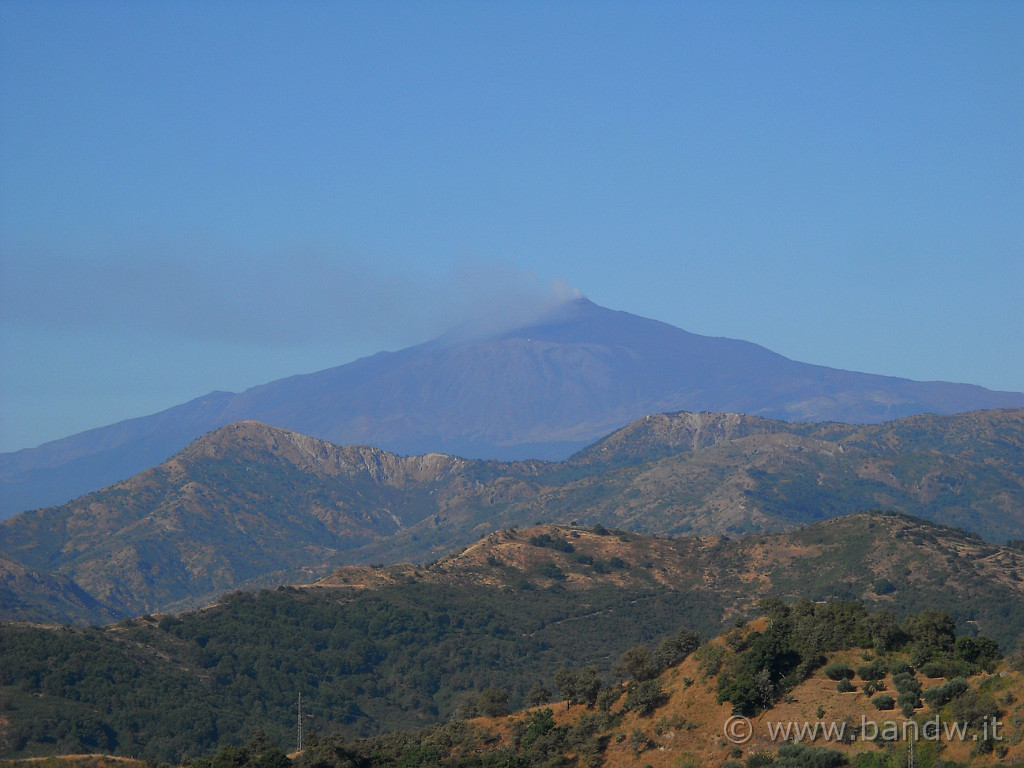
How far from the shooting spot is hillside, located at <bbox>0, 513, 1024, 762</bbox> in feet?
341

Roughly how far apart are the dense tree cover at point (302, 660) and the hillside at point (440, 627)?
0.82 ft

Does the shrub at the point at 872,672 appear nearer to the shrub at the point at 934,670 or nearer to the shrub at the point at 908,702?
the shrub at the point at 934,670

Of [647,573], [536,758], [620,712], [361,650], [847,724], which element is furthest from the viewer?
[647,573]

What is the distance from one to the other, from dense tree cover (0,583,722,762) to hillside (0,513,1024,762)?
0.25 meters

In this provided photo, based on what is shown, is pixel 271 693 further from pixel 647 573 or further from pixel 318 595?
pixel 647 573

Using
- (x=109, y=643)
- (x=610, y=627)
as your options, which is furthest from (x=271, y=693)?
(x=610, y=627)

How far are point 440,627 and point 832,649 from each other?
92.0 m

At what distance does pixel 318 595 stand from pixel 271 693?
33.1 meters

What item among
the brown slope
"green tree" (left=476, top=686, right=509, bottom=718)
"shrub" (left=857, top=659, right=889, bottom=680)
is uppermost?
"shrub" (left=857, top=659, right=889, bottom=680)

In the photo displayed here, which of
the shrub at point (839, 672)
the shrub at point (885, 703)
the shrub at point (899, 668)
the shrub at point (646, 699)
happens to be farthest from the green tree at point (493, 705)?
the shrub at point (885, 703)

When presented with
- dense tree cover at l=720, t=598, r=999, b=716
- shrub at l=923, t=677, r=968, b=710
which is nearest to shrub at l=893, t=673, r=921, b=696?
dense tree cover at l=720, t=598, r=999, b=716

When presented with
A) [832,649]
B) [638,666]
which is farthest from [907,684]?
[638,666]

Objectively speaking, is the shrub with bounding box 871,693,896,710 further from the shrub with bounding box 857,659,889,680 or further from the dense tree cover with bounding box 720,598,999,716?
the shrub with bounding box 857,659,889,680

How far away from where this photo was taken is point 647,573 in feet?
559
